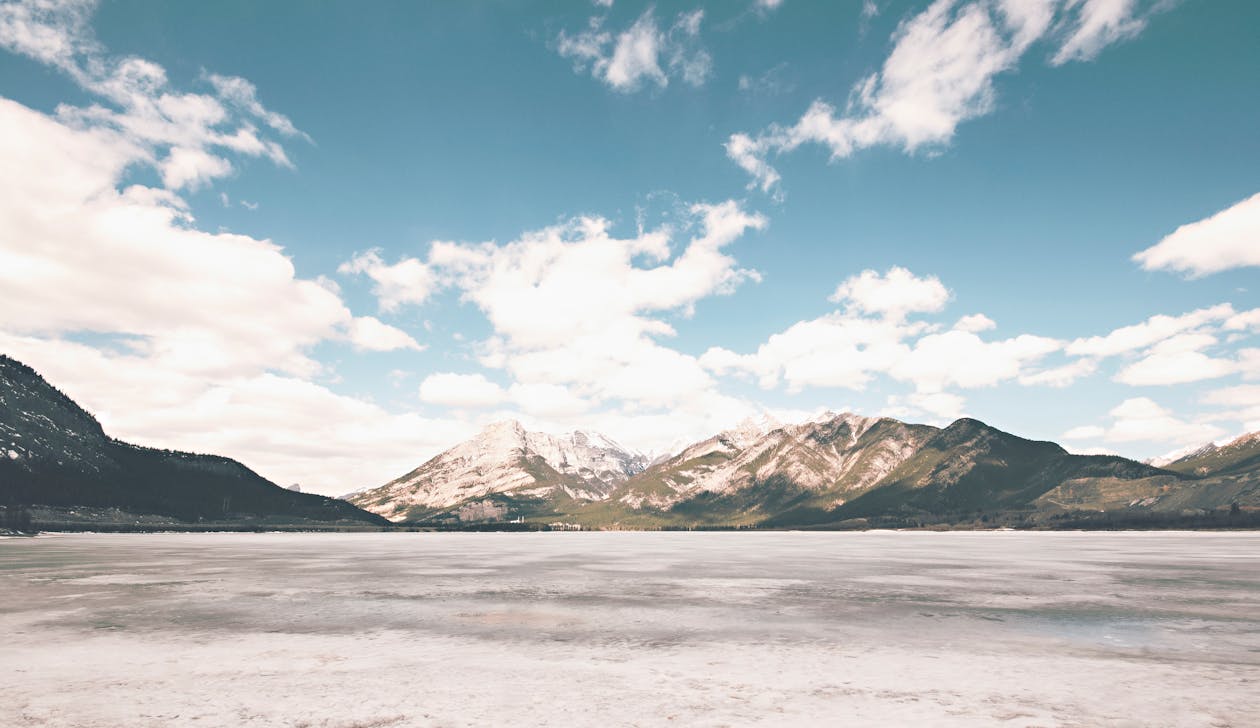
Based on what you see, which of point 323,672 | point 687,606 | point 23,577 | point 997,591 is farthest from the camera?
point 23,577

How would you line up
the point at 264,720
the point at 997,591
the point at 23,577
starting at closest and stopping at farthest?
the point at 264,720 → the point at 997,591 → the point at 23,577

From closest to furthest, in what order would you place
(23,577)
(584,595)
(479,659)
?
(479,659), (584,595), (23,577)

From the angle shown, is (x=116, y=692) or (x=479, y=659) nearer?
(x=116, y=692)

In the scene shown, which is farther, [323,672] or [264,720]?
[323,672]

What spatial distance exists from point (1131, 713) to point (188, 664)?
74.2 feet

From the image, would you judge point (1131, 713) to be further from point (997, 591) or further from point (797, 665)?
point (997, 591)

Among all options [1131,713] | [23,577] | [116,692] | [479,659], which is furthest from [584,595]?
[23,577]

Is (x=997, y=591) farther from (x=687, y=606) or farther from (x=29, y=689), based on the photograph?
(x=29, y=689)

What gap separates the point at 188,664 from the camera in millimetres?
18219

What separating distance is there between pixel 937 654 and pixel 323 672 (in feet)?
56.2

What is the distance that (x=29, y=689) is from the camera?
50.6 ft

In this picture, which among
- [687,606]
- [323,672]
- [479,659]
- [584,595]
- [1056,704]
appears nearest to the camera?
[1056,704]

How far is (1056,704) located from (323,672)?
56.3 feet

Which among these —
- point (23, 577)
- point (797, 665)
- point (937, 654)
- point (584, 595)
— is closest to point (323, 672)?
point (797, 665)
